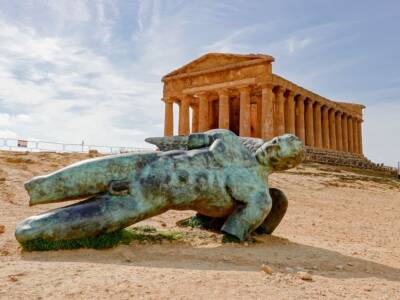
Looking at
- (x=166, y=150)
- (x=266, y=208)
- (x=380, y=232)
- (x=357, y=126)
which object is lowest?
(x=380, y=232)

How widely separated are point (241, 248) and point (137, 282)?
234cm

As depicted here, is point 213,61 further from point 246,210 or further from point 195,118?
point 246,210

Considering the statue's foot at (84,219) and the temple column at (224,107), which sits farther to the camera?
the temple column at (224,107)

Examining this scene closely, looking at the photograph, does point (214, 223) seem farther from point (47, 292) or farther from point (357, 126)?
point (357, 126)

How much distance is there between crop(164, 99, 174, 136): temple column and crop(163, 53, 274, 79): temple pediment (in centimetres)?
282

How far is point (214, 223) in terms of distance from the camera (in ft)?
23.5

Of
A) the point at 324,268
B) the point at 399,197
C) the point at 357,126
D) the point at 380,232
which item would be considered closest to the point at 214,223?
the point at 324,268

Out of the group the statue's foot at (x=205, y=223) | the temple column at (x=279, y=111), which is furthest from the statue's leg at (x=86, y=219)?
the temple column at (x=279, y=111)

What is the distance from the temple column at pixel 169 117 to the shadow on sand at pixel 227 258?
3448 cm

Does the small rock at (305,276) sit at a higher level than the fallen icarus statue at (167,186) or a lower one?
lower

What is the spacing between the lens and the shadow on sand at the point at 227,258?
4781 mm

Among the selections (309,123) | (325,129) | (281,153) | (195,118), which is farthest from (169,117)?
(281,153)

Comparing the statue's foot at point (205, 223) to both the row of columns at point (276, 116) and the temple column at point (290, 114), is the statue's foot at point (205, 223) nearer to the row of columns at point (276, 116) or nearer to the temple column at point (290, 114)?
the row of columns at point (276, 116)

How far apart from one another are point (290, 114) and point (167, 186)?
33.7 metres
